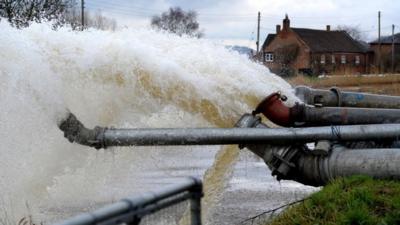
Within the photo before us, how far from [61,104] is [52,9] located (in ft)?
108

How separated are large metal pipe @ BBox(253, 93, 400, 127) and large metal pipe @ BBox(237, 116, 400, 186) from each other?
21 cm

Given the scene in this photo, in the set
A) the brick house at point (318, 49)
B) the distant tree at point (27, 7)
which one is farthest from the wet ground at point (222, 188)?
the brick house at point (318, 49)

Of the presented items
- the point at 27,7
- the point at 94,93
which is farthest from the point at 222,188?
the point at 27,7

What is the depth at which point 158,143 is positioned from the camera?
7.57 meters

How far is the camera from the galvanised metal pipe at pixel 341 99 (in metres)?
8.89

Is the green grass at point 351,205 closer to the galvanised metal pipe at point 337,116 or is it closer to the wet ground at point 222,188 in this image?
the galvanised metal pipe at point 337,116

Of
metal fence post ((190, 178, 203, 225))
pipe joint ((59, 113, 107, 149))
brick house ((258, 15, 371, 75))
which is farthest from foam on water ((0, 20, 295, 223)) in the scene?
brick house ((258, 15, 371, 75))

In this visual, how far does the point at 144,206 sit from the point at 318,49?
9399cm

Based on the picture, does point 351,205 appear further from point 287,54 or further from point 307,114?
Result: point 287,54

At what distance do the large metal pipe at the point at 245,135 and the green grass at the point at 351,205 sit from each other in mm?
510

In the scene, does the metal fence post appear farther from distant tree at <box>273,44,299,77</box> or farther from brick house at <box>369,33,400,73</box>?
brick house at <box>369,33,400,73</box>

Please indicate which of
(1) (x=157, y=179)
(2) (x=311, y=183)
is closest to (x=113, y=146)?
(2) (x=311, y=183)

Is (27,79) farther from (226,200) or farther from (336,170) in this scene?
(226,200)

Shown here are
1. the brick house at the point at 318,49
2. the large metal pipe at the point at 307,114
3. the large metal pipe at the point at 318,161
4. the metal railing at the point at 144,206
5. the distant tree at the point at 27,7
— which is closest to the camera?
the metal railing at the point at 144,206
